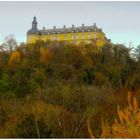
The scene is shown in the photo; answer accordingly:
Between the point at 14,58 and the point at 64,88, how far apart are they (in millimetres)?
14513

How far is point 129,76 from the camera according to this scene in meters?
31.0

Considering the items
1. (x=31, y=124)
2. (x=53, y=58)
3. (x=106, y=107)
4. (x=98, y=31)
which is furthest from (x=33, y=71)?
(x=98, y=31)

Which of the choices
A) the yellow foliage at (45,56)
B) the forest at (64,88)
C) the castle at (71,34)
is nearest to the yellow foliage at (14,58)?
the forest at (64,88)

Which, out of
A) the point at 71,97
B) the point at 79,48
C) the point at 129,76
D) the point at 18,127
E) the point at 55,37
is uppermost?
the point at 55,37

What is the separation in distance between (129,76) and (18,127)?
63.2 ft

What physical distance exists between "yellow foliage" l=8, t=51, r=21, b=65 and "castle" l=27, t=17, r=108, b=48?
17875 mm

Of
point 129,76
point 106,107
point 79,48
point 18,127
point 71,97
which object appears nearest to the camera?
point 18,127

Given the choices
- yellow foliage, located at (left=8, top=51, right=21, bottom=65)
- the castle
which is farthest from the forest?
the castle

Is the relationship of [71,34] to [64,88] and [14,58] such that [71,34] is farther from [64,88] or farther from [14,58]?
[64,88]

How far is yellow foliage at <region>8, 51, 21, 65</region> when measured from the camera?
3500 centimetres

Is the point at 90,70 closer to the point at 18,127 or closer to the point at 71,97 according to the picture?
the point at 71,97

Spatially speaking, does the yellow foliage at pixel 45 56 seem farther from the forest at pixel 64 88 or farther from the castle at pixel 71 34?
the castle at pixel 71 34

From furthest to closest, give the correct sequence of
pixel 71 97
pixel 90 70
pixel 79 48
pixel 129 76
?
pixel 79 48 < pixel 90 70 < pixel 129 76 < pixel 71 97

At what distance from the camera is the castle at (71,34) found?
5597 centimetres
